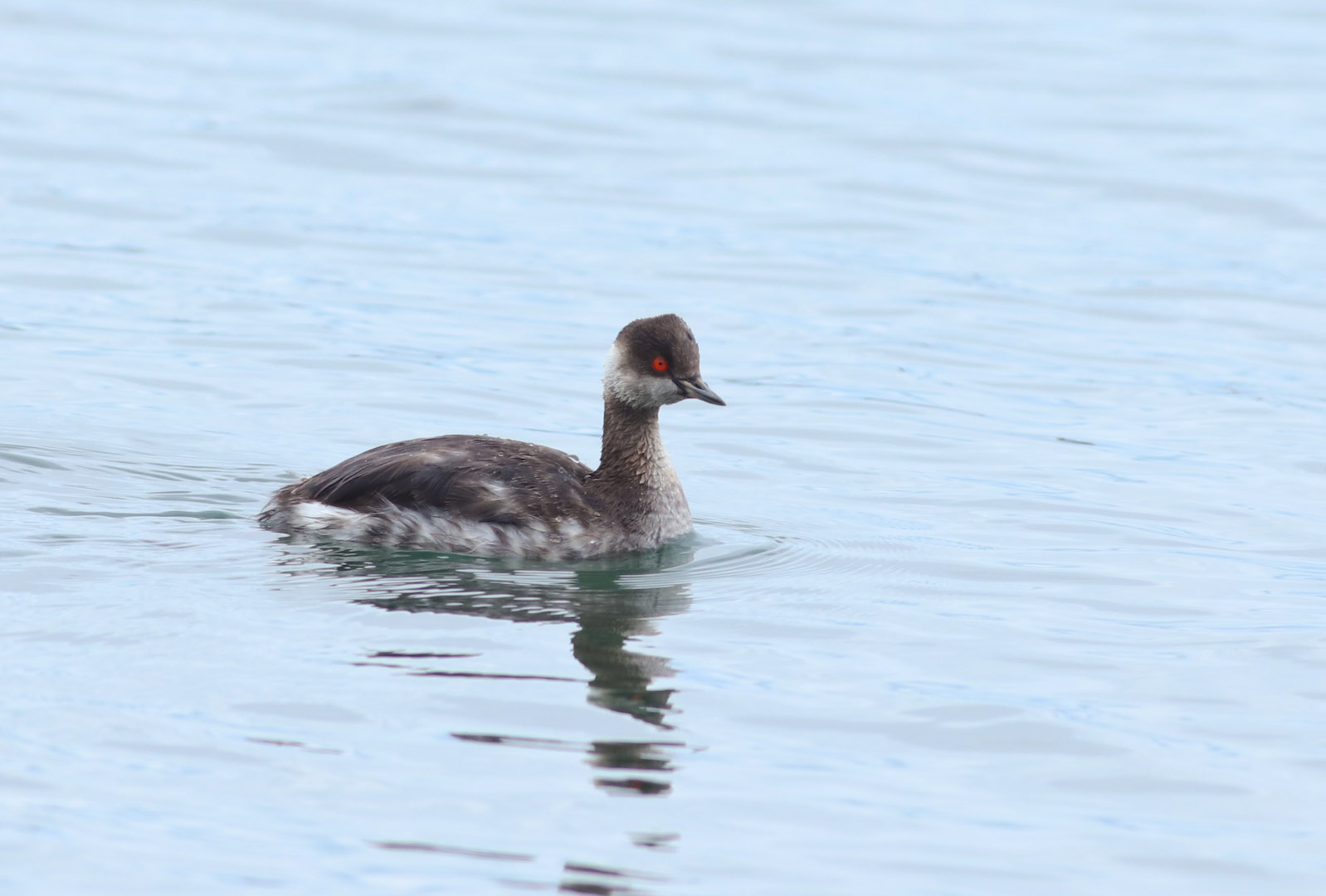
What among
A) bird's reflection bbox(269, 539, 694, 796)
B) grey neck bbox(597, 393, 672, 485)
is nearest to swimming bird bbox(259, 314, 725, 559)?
grey neck bbox(597, 393, 672, 485)

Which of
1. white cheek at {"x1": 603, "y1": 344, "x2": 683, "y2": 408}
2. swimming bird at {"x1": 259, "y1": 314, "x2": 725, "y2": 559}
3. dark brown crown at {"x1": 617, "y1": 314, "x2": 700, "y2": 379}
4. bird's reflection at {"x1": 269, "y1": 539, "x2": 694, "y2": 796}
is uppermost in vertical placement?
dark brown crown at {"x1": 617, "y1": 314, "x2": 700, "y2": 379}

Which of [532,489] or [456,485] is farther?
[532,489]

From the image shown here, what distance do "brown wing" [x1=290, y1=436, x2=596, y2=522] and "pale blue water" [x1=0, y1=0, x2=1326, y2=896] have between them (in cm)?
38

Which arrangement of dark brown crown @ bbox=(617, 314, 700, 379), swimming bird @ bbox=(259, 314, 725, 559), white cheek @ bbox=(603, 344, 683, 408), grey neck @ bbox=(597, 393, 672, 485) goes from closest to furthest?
swimming bird @ bbox=(259, 314, 725, 559), dark brown crown @ bbox=(617, 314, 700, 379), white cheek @ bbox=(603, 344, 683, 408), grey neck @ bbox=(597, 393, 672, 485)

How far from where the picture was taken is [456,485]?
37.7ft

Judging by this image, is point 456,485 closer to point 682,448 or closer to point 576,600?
point 576,600

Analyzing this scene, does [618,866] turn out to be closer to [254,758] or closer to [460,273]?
[254,758]

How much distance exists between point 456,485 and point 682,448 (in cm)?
372

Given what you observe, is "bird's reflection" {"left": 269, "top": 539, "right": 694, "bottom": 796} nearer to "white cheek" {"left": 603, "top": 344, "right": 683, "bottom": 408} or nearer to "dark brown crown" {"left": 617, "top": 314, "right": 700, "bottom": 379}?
"white cheek" {"left": 603, "top": 344, "right": 683, "bottom": 408}

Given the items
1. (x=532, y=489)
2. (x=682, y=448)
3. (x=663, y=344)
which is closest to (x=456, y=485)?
(x=532, y=489)

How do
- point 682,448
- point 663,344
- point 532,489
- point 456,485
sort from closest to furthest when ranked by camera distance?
1. point 456,485
2. point 532,489
3. point 663,344
4. point 682,448

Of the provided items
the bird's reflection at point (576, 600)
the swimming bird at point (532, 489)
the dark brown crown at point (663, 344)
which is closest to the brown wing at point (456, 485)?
the swimming bird at point (532, 489)

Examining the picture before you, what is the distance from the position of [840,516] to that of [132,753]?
582 centimetres

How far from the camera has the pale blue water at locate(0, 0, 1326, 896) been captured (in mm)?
7902
